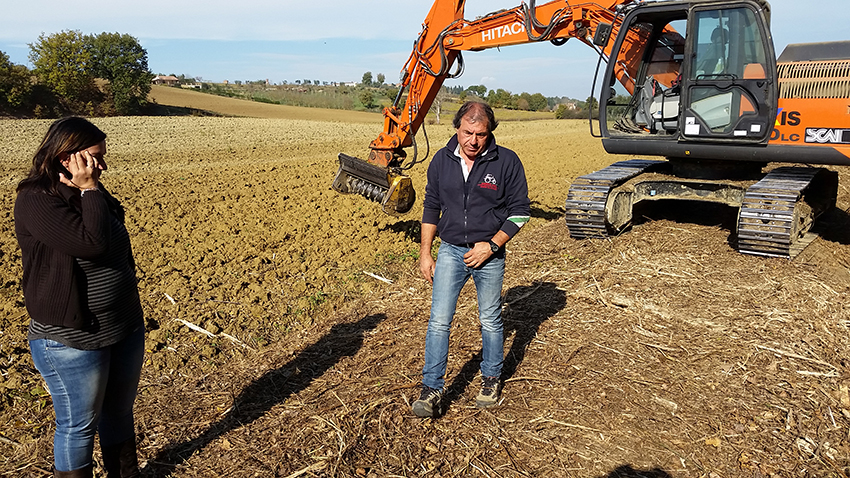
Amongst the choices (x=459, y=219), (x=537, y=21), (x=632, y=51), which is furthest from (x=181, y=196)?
(x=459, y=219)

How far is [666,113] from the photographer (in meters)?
7.37

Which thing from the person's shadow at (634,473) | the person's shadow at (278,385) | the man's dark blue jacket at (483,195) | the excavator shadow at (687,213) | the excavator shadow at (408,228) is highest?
the man's dark blue jacket at (483,195)

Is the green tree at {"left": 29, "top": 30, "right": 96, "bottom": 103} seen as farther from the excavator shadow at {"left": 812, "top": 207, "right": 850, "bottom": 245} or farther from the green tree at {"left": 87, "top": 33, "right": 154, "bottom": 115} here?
the excavator shadow at {"left": 812, "top": 207, "right": 850, "bottom": 245}

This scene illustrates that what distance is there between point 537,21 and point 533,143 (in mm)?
17874

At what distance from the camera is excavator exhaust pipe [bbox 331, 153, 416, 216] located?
7711 millimetres

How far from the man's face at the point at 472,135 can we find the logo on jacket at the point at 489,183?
158 mm

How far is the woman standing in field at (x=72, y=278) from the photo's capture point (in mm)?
2760

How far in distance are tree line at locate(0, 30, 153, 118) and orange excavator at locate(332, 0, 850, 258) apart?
37.9m

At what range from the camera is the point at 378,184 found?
798 cm

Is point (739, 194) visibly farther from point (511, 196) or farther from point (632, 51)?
point (511, 196)

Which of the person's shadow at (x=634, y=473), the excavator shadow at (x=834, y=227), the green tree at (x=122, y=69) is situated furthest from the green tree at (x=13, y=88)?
the person's shadow at (x=634, y=473)

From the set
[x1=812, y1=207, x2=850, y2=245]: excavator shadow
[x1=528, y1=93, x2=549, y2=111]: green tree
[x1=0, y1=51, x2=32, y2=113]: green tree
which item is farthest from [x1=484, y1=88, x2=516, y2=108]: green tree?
[x1=812, y1=207, x2=850, y2=245]: excavator shadow

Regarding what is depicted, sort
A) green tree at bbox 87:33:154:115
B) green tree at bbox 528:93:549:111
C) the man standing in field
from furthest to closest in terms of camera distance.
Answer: green tree at bbox 528:93:549:111, green tree at bbox 87:33:154:115, the man standing in field

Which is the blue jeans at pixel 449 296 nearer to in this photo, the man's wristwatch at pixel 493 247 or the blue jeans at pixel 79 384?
the man's wristwatch at pixel 493 247
